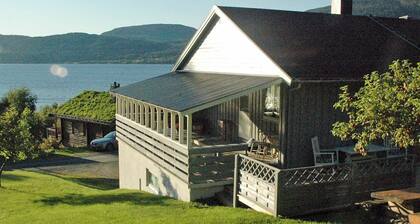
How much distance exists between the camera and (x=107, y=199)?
19.0 metres

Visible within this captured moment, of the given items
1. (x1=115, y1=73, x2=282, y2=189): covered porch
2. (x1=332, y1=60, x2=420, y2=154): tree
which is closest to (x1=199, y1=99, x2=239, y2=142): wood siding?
(x1=115, y1=73, x2=282, y2=189): covered porch

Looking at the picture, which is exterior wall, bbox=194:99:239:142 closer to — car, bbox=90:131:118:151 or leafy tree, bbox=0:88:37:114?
car, bbox=90:131:118:151

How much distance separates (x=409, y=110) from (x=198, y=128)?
41.0 ft

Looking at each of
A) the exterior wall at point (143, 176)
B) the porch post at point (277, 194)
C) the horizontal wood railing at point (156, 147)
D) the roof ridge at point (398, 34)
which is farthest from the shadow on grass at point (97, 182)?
the roof ridge at point (398, 34)

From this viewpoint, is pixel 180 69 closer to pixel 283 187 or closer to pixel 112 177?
pixel 112 177

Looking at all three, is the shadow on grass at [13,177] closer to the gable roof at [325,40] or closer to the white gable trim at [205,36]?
the white gable trim at [205,36]

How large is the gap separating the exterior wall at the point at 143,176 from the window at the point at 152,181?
5cm

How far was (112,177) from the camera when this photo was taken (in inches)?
1243

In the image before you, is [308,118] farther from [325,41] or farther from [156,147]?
[156,147]

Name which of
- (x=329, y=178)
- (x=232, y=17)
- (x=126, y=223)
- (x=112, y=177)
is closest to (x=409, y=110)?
(x=329, y=178)

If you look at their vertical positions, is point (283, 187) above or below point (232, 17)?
below

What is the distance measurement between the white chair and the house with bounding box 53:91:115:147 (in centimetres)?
3212

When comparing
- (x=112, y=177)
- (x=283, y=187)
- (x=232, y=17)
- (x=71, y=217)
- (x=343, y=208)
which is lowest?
(x=112, y=177)

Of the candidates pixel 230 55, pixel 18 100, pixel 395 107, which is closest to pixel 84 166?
pixel 230 55
